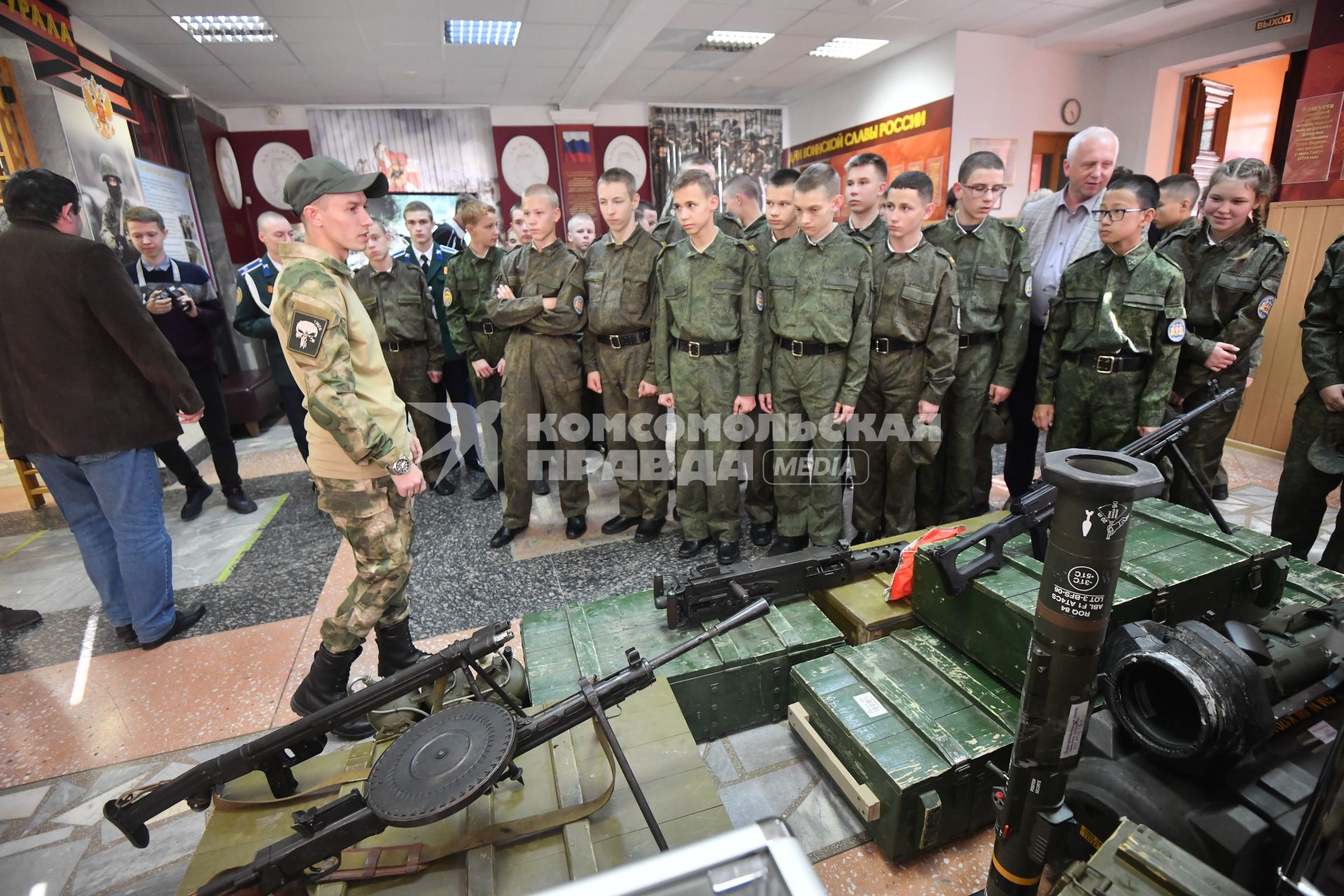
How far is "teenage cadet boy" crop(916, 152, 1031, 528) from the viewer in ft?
9.81

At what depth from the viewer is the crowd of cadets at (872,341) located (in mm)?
2734

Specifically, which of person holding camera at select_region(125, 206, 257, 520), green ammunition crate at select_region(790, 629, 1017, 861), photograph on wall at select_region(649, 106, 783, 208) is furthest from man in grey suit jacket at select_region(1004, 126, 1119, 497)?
photograph on wall at select_region(649, 106, 783, 208)

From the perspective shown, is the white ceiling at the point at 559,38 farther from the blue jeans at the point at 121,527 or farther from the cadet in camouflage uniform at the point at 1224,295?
the blue jeans at the point at 121,527

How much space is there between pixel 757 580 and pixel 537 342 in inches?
74.7

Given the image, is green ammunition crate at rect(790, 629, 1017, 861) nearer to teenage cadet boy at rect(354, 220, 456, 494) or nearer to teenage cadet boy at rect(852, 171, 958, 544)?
teenage cadet boy at rect(852, 171, 958, 544)

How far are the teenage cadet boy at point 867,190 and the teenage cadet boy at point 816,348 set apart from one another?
1.44ft

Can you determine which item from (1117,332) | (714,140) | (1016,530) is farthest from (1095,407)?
(714,140)

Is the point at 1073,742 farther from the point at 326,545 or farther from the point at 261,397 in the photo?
the point at 261,397

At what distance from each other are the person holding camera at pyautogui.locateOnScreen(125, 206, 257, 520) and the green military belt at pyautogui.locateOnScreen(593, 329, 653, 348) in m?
2.53

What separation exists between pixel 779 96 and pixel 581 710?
1045cm

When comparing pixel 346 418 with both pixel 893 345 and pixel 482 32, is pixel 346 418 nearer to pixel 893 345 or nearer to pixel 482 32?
pixel 893 345

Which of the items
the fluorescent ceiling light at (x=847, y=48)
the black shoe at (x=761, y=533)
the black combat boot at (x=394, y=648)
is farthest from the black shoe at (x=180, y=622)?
the fluorescent ceiling light at (x=847, y=48)

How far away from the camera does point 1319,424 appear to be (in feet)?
8.82

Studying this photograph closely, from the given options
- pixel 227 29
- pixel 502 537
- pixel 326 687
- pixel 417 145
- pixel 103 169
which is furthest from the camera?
pixel 417 145
